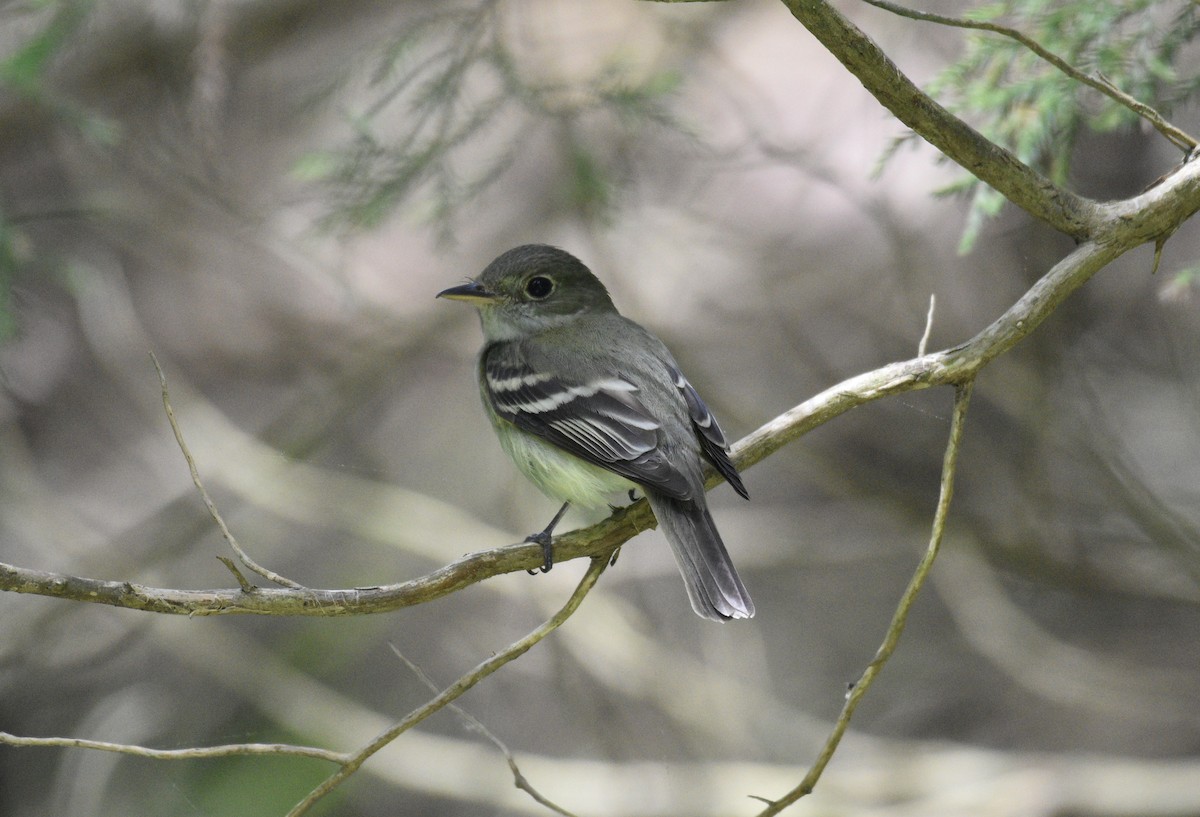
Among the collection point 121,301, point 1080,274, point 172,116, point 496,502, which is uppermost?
point 172,116

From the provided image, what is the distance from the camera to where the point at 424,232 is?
7551 mm

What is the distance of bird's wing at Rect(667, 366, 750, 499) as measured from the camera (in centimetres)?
299

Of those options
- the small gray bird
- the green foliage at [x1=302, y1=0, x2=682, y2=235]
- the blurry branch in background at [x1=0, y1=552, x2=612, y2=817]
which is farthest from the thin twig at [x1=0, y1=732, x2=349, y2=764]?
the green foliage at [x1=302, y1=0, x2=682, y2=235]

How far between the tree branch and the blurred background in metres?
2.76

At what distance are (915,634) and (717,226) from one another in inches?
108

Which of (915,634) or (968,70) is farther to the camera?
(915,634)

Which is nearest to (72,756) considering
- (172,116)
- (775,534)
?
(172,116)

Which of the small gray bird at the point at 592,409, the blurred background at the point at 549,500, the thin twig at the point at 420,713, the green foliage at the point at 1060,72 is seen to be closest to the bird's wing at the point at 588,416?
the small gray bird at the point at 592,409

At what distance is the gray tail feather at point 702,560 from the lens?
2.97 m

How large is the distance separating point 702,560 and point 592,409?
631mm

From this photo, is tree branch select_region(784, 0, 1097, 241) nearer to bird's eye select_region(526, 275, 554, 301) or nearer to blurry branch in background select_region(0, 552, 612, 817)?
blurry branch in background select_region(0, 552, 612, 817)

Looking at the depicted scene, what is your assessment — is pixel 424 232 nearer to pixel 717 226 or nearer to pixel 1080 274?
pixel 717 226

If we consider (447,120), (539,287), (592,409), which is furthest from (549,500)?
(592,409)

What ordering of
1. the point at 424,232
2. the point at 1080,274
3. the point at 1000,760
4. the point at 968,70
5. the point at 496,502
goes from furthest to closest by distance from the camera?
the point at 424,232, the point at 496,502, the point at 1000,760, the point at 968,70, the point at 1080,274
